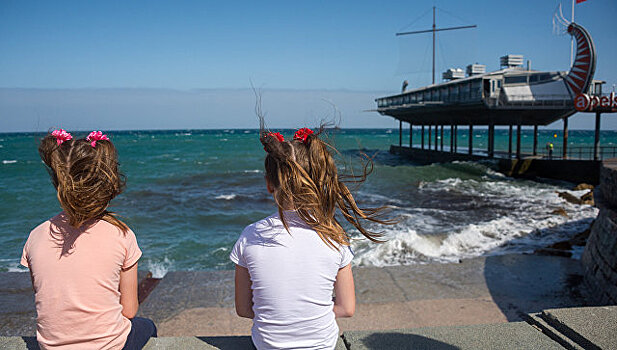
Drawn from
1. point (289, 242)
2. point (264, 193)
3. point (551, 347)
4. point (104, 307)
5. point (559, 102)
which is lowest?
point (264, 193)

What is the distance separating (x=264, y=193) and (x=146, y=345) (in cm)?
1774

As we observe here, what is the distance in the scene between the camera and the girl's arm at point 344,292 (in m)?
2.15

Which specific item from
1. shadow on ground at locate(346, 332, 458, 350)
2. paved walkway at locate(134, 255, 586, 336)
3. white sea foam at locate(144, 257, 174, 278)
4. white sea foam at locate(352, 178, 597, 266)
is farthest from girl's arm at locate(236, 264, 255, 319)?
white sea foam at locate(144, 257, 174, 278)

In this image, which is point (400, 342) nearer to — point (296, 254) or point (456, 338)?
point (456, 338)

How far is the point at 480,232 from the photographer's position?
1098 cm

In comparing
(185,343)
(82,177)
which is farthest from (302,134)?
(185,343)

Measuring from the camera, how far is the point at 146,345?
2.51m

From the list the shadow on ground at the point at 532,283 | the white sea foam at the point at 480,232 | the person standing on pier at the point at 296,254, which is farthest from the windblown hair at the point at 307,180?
the shadow on ground at the point at 532,283

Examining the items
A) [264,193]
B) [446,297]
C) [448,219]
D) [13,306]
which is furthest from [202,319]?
[264,193]

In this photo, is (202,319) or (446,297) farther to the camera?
(446,297)

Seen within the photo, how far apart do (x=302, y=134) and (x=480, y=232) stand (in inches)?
392

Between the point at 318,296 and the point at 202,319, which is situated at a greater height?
the point at 318,296

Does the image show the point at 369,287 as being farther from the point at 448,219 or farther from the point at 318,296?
the point at 448,219

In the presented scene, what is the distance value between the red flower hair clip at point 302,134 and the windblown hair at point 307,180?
0.05ft
